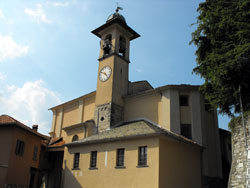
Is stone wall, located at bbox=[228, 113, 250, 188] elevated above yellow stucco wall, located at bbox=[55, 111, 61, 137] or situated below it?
below

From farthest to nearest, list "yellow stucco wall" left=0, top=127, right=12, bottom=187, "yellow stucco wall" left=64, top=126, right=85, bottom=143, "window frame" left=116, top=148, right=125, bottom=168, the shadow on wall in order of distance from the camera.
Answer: "yellow stucco wall" left=64, top=126, right=85, bottom=143, the shadow on wall, "yellow stucco wall" left=0, top=127, right=12, bottom=187, "window frame" left=116, top=148, right=125, bottom=168

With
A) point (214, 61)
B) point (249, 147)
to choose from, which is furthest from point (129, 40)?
point (249, 147)

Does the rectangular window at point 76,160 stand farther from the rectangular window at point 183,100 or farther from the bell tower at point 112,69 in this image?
the rectangular window at point 183,100

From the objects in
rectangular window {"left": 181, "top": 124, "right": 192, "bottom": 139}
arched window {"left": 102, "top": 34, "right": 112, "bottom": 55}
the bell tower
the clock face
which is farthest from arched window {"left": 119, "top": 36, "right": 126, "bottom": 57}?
A: rectangular window {"left": 181, "top": 124, "right": 192, "bottom": 139}

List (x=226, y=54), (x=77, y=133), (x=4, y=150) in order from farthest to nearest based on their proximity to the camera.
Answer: (x=77, y=133) < (x=4, y=150) < (x=226, y=54)

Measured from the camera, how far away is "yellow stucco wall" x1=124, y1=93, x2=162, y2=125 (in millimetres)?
22125

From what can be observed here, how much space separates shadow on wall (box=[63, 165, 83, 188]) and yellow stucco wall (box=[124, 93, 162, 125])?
677 cm

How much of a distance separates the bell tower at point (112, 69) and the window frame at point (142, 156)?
20.1 ft

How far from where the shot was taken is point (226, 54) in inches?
560

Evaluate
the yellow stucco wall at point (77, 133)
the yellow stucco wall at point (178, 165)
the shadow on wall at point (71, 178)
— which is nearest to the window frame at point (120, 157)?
the yellow stucco wall at point (178, 165)

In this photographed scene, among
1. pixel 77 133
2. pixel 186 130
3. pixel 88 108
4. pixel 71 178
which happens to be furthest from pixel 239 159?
pixel 88 108

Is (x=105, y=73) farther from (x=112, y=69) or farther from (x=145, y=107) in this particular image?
(x=145, y=107)

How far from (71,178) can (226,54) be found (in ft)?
48.6

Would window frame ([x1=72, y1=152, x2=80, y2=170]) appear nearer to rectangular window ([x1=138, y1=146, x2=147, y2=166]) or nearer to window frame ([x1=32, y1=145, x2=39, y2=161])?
window frame ([x1=32, y1=145, x2=39, y2=161])
